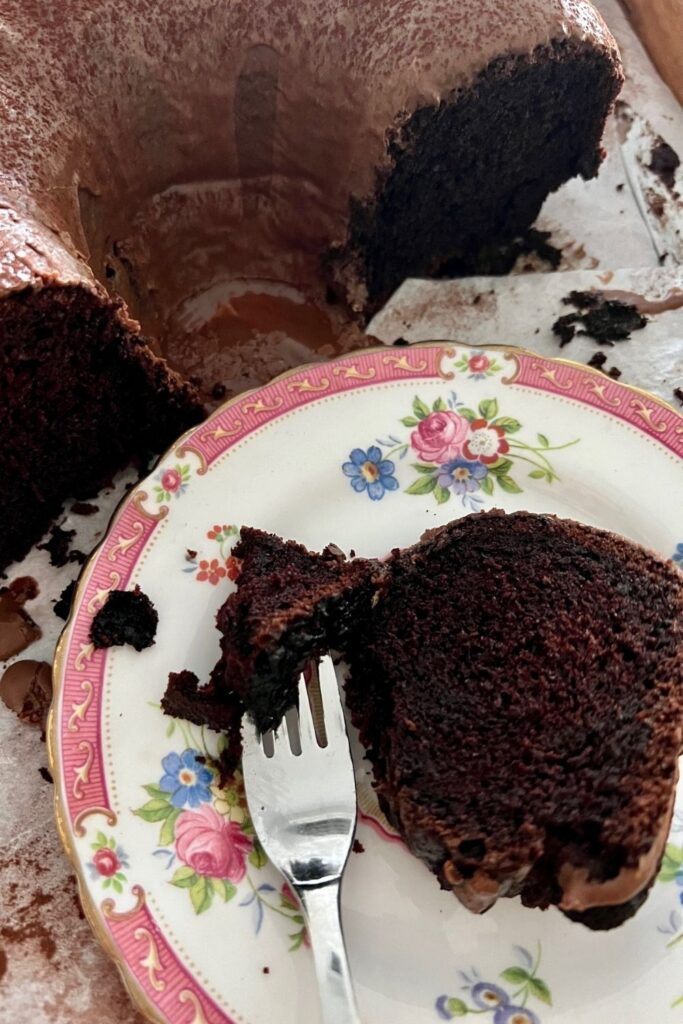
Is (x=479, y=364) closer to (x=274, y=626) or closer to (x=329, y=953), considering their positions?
(x=274, y=626)

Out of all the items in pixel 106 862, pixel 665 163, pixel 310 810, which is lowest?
pixel 106 862

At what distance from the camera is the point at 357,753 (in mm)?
1835

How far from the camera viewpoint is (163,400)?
2.30 meters

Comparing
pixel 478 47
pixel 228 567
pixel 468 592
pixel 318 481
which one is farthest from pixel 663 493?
pixel 478 47

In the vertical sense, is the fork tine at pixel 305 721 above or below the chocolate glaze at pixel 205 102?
below

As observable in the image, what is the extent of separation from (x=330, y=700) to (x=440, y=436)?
0.76 m

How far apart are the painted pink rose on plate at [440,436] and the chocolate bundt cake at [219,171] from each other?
56cm

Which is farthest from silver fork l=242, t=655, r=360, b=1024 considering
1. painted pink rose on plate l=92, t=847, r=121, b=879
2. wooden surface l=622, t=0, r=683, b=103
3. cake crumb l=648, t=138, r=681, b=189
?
wooden surface l=622, t=0, r=683, b=103

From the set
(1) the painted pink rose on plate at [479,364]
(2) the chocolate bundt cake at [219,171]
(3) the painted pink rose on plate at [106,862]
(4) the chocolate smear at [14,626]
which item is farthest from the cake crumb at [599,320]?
(3) the painted pink rose on plate at [106,862]

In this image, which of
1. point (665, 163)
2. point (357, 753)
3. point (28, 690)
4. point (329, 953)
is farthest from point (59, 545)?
point (665, 163)

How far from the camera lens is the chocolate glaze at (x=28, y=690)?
205 centimetres

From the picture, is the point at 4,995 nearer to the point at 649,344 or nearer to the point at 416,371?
the point at 416,371

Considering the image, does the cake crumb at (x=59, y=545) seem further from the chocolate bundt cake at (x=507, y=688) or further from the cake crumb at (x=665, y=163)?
the cake crumb at (x=665, y=163)

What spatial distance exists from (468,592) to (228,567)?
0.56m
